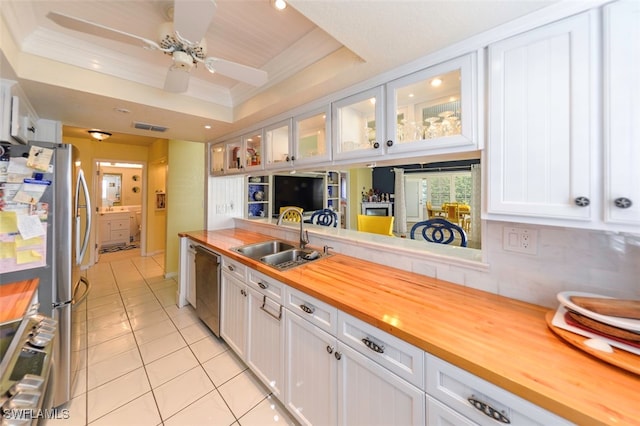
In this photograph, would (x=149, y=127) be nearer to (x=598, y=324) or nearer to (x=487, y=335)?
(x=487, y=335)

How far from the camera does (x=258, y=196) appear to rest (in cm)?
418

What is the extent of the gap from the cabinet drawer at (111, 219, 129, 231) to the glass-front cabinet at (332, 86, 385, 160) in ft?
21.8

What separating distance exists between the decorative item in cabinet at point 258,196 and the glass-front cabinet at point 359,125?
256 cm

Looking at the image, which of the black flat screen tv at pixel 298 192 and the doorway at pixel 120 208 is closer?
the black flat screen tv at pixel 298 192

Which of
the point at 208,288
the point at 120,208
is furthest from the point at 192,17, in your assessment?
the point at 120,208

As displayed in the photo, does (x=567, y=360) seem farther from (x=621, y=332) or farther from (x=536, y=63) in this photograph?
(x=536, y=63)

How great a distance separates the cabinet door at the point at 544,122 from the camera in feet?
2.84

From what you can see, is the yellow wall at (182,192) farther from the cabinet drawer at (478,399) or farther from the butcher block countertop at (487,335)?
the cabinet drawer at (478,399)

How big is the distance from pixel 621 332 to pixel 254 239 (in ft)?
8.31

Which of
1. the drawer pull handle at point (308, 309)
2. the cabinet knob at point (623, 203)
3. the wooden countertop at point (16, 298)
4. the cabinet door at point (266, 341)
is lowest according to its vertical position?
the cabinet door at point (266, 341)

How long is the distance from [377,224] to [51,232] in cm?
340

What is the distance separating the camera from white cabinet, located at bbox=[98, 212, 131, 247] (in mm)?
5680

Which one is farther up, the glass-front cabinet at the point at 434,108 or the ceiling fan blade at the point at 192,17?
Answer: the ceiling fan blade at the point at 192,17

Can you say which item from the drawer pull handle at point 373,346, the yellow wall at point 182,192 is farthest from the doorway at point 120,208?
the drawer pull handle at point 373,346
